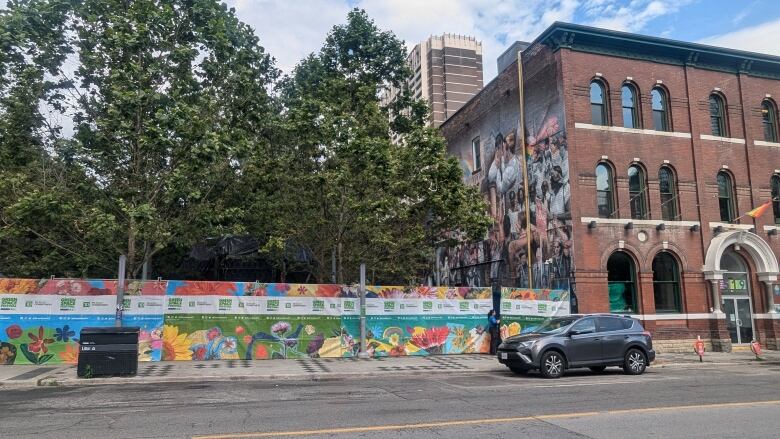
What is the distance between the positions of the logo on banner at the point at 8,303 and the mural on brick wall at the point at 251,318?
2cm

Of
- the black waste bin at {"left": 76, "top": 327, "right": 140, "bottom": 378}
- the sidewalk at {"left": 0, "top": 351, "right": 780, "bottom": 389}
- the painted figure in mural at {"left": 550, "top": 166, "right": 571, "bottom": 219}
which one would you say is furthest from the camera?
the painted figure in mural at {"left": 550, "top": 166, "right": 571, "bottom": 219}

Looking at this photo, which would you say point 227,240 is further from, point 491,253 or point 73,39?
point 491,253

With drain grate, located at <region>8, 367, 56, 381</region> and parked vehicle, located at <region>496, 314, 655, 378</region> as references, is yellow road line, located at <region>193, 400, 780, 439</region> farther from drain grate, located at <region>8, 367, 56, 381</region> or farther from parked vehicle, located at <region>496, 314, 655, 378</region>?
drain grate, located at <region>8, 367, 56, 381</region>

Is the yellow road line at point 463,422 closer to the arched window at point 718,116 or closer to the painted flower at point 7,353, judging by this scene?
the painted flower at point 7,353

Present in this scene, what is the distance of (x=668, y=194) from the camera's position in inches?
897

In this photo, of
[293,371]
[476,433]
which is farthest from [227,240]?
[476,433]

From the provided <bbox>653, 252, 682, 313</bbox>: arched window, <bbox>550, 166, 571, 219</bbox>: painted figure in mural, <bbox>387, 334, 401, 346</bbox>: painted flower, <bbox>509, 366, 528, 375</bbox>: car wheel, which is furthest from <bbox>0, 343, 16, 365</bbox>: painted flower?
<bbox>653, 252, 682, 313</bbox>: arched window

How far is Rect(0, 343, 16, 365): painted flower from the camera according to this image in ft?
47.6

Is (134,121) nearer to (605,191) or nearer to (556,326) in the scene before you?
(556,326)

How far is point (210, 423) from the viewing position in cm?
765

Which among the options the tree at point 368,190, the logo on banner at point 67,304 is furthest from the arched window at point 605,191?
the logo on banner at point 67,304

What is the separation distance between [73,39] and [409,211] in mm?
11839

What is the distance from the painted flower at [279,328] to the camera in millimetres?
16828

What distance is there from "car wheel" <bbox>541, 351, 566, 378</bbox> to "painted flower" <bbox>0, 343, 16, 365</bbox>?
44.0 ft
